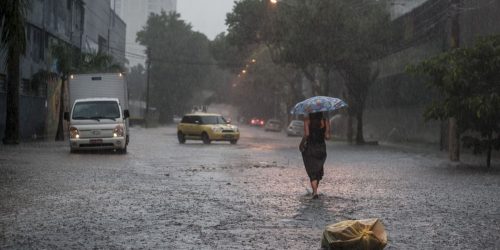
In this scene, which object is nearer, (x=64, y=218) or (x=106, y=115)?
(x=64, y=218)

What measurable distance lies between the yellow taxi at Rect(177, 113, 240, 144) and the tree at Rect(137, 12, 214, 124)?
62315 mm

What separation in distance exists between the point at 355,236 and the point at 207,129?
2806cm

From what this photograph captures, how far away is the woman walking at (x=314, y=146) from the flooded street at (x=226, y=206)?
54cm

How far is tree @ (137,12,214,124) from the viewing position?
98375 mm

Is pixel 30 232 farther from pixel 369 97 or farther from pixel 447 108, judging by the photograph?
pixel 369 97

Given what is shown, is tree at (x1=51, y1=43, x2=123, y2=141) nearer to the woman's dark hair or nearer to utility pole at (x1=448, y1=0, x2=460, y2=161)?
utility pole at (x1=448, y1=0, x2=460, y2=161)

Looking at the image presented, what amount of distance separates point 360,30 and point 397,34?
11.5ft

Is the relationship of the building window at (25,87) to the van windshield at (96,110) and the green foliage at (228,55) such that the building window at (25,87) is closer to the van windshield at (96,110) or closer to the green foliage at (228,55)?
the van windshield at (96,110)

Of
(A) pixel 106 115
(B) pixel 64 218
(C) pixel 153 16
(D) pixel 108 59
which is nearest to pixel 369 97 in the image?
(D) pixel 108 59

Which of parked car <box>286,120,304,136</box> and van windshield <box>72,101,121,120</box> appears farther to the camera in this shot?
parked car <box>286,120,304,136</box>

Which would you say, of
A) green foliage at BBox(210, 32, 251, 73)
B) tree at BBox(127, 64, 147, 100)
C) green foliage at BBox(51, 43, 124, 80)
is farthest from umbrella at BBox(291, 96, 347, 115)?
tree at BBox(127, 64, 147, 100)

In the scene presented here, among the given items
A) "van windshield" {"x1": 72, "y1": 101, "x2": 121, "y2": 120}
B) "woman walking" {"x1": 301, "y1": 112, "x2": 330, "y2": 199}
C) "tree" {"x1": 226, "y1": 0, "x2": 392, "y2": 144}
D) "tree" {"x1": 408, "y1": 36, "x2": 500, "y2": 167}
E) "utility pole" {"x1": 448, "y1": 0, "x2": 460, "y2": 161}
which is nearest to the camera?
"woman walking" {"x1": 301, "y1": 112, "x2": 330, "y2": 199}

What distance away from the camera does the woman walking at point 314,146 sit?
40.3 ft

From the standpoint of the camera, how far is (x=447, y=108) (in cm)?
1964
